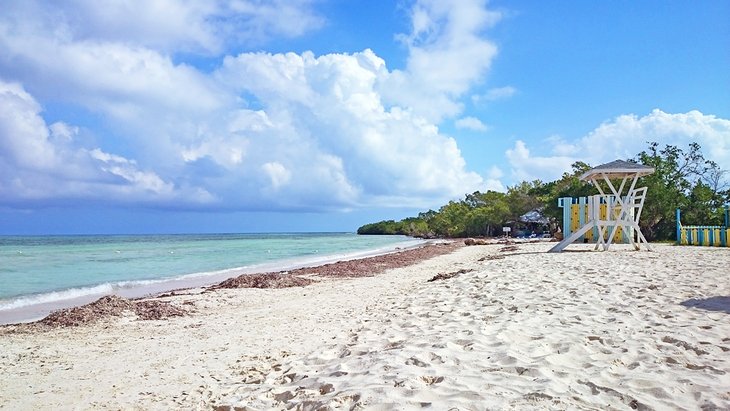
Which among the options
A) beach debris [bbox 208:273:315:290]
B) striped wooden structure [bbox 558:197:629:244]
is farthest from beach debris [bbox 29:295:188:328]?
striped wooden structure [bbox 558:197:629:244]

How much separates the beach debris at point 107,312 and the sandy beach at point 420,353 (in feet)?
0.73

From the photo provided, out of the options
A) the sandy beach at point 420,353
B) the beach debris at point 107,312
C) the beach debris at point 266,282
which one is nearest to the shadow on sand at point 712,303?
the sandy beach at point 420,353

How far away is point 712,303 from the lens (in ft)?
18.8

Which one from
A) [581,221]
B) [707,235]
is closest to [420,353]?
[581,221]

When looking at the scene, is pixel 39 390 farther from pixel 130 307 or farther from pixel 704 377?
pixel 704 377

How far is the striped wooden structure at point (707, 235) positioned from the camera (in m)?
19.0

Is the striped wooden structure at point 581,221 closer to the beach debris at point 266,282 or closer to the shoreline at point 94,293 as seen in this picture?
the beach debris at point 266,282

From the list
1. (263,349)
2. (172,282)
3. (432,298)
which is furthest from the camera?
(172,282)

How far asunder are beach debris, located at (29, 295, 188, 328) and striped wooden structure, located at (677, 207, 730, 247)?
2042cm

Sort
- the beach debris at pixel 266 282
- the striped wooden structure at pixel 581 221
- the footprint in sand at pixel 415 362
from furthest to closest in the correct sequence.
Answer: the striped wooden structure at pixel 581 221, the beach debris at pixel 266 282, the footprint in sand at pixel 415 362

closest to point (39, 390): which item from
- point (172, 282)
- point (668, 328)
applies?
point (668, 328)

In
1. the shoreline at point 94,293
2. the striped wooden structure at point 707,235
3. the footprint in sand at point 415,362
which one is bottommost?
the shoreline at point 94,293

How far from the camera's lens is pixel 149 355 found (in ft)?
18.0

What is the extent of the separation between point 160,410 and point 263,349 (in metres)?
1.79
